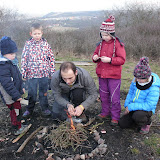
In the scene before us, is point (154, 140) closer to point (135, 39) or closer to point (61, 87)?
point (61, 87)

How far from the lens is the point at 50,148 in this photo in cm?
260

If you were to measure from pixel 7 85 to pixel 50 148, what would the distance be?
1.17 metres

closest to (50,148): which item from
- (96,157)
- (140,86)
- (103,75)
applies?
(96,157)

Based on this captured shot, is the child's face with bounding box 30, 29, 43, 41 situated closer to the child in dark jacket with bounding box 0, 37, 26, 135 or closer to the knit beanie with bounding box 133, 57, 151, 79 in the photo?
the child in dark jacket with bounding box 0, 37, 26, 135

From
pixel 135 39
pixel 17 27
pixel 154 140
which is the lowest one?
pixel 154 140

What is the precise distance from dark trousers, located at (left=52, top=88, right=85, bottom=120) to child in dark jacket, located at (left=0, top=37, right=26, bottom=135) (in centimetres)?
69

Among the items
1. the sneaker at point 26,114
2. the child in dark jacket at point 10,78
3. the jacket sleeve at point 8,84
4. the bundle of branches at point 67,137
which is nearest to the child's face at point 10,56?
the child in dark jacket at point 10,78

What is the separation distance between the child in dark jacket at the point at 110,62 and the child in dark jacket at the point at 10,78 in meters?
1.41

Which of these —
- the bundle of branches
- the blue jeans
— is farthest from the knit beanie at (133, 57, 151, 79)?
the blue jeans

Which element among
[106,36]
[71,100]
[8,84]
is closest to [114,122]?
[71,100]

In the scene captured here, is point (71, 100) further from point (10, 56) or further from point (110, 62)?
point (10, 56)

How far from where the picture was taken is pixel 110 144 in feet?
8.80

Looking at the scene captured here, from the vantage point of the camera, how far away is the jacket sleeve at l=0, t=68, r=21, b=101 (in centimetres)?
268

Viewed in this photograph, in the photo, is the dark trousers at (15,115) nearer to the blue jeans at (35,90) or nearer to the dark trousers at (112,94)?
the blue jeans at (35,90)
